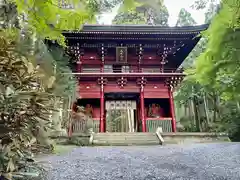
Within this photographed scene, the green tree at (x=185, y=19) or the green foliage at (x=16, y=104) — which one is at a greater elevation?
the green tree at (x=185, y=19)

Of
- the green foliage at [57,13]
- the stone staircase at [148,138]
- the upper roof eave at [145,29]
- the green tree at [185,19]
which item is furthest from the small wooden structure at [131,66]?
the green tree at [185,19]

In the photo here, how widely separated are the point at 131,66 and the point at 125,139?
193 inches

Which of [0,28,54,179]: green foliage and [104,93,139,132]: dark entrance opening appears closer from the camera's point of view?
[0,28,54,179]: green foliage

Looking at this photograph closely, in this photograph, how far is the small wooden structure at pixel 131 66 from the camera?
10688 millimetres

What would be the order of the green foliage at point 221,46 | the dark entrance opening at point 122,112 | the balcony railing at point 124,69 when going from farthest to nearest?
the dark entrance opening at point 122,112 → the balcony railing at point 124,69 → the green foliage at point 221,46

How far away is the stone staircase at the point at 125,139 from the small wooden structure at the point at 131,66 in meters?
1.14

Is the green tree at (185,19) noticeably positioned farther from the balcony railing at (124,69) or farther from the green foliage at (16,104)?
the green foliage at (16,104)

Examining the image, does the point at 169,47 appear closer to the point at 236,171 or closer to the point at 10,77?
the point at 236,171

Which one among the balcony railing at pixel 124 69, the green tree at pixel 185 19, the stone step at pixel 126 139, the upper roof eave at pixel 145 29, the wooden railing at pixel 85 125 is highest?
the green tree at pixel 185 19

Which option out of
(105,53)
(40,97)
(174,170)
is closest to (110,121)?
(105,53)

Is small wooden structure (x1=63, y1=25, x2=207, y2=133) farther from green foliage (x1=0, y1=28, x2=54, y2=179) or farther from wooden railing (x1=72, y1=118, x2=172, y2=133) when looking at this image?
green foliage (x1=0, y1=28, x2=54, y2=179)

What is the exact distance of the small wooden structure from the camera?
421 inches

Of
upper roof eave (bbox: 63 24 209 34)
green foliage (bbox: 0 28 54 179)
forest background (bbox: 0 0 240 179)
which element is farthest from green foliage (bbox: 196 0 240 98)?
upper roof eave (bbox: 63 24 209 34)

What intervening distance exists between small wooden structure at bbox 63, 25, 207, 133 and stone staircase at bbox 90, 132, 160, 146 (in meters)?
1.14
